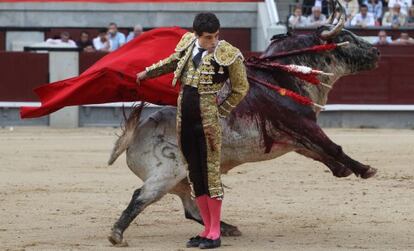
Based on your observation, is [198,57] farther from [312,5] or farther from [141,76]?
[312,5]

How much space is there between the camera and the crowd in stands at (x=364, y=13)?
55.2 ft

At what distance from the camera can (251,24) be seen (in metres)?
19.1

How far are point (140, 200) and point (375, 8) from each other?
11.8m

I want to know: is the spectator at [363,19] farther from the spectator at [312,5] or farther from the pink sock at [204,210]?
the pink sock at [204,210]

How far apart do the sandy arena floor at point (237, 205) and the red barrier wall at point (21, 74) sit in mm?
3603

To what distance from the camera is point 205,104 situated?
20.3 feet

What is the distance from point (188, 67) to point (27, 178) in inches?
149

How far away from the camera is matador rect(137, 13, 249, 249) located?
617cm

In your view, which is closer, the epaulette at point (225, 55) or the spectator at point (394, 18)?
the epaulette at point (225, 55)

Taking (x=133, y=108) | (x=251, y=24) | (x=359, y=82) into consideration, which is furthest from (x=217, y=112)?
(x=251, y=24)

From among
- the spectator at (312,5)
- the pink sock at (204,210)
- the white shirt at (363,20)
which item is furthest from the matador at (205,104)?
the spectator at (312,5)

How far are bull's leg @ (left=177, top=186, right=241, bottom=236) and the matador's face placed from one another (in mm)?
1020

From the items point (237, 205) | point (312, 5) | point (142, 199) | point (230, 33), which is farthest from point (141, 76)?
point (230, 33)

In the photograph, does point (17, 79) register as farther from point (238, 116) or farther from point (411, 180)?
point (238, 116)
